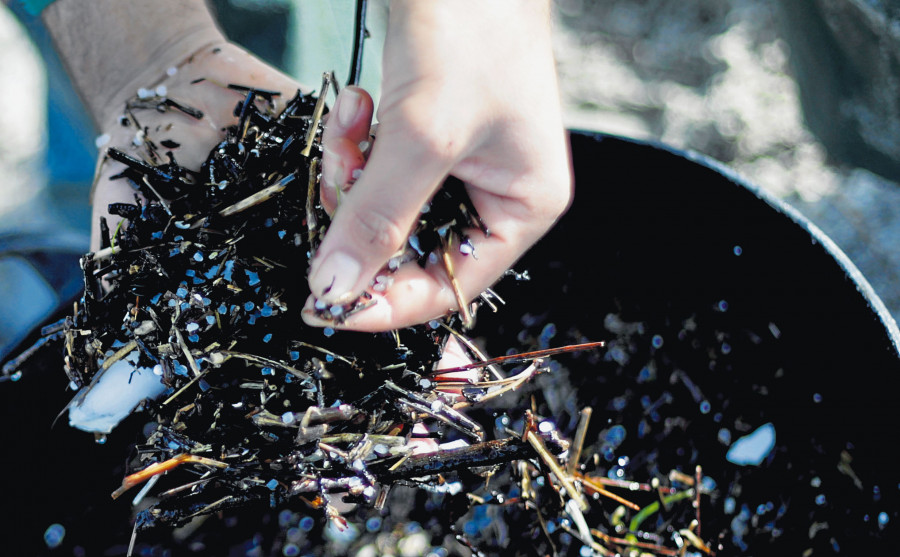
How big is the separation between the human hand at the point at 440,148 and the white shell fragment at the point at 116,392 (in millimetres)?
362

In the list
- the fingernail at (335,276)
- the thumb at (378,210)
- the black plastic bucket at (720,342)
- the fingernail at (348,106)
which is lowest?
the black plastic bucket at (720,342)

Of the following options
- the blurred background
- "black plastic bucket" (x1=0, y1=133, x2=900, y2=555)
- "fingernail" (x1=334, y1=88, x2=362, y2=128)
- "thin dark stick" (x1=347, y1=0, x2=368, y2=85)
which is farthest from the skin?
the blurred background

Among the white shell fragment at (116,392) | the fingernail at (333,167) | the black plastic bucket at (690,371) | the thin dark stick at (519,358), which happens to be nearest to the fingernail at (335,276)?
the fingernail at (333,167)

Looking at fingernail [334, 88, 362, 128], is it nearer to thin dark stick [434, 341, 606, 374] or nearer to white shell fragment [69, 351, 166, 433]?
thin dark stick [434, 341, 606, 374]

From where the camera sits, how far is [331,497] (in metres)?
0.82

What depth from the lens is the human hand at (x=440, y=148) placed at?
1.88 ft

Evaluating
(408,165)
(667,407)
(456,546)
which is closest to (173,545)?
(456,546)

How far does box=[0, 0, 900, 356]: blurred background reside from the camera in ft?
4.08

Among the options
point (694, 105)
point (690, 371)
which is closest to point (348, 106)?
point (690, 371)

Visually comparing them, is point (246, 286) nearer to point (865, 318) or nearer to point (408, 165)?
point (408, 165)

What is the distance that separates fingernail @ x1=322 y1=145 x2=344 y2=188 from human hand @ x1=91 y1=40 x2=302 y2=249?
1.29ft

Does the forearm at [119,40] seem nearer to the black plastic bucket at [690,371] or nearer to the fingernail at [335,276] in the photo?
the black plastic bucket at [690,371]

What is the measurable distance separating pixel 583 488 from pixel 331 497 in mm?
447

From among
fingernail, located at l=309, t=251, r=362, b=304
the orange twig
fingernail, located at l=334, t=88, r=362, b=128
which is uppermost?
fingernail, located at l=334, t=88, r=362, b=128
